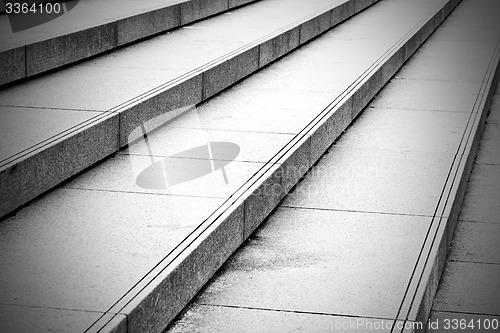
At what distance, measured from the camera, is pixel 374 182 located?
14.8ft

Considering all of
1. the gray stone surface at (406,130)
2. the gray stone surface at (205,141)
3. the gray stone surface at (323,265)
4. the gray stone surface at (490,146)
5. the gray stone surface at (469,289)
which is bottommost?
the gray stone surface at (490,146)

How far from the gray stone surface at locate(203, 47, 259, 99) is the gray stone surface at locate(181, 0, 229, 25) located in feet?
4.26

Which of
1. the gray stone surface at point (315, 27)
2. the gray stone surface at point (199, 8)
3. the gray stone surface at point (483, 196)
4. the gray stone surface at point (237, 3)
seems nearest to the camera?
the gray stone surface at point (483, 196)

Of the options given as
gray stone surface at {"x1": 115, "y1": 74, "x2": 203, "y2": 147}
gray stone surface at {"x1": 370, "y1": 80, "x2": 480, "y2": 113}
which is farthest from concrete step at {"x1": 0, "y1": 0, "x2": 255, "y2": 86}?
gray stone surface at {"x1": 370, "y1": 80, "x2": 480, "y2": 113}

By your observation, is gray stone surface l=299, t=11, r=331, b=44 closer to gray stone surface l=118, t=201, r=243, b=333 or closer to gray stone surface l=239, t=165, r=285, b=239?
gray stone surface l=239, t=165, r=285, b=239

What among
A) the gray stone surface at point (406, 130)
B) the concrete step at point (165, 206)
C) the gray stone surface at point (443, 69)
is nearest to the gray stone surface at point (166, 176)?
the concrete step at point (165, 206)

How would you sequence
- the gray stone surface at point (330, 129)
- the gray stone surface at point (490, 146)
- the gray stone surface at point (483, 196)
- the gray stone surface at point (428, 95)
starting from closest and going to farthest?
1. the gray stone surface at point (483, 196)
2. the gray stone surface at point (330, 129)
3. the gray stone surface at point (490, 146)
4. the gray stone surface at point (428, 95)

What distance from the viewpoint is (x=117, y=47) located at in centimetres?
621

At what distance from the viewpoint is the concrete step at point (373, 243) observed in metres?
3.11

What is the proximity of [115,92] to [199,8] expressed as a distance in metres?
3.07

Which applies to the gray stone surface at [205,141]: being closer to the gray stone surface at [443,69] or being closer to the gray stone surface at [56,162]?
the gray stone surface at [56,162]

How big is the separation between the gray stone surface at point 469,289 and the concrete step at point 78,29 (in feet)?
8.92

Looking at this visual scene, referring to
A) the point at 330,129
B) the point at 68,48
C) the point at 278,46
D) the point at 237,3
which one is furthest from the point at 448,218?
the point at 237,3

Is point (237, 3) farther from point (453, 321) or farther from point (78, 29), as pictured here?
point (453, 321)
